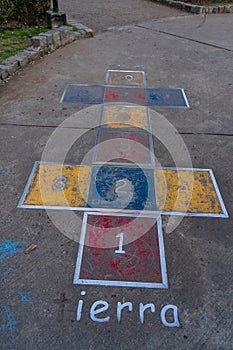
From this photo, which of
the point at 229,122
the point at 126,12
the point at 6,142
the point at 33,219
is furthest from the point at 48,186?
the point at 126,12

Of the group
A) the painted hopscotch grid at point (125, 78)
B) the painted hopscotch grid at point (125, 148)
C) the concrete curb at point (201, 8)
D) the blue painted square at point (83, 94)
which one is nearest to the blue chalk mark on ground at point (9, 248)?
the painted hopscotch grid at point (125, 148)

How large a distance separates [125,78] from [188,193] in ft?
10.7

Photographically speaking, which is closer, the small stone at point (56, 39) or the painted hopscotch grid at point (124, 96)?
the painted hopscotch grid at point (124, 96)

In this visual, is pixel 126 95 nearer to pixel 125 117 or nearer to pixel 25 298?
pixel 125 117

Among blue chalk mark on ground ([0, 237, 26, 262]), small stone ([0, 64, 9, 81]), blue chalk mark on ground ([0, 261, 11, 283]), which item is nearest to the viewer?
blue chalk mark on ground ([0, 261, 11, 283])

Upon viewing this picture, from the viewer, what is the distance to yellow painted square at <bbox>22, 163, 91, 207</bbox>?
3188 mm

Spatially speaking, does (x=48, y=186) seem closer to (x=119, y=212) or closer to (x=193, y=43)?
(x=119, y=212)

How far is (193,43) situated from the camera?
777 centimetres

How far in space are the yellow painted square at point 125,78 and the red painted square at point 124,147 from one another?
1783mm

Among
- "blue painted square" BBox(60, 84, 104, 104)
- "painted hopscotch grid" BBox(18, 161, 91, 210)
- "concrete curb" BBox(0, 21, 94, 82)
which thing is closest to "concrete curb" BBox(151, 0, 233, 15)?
"concrete curb" BBox(0, 21, 94, 82)

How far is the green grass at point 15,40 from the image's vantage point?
638 cm

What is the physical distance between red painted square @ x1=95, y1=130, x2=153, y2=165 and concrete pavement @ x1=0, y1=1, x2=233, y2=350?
0.15 metres

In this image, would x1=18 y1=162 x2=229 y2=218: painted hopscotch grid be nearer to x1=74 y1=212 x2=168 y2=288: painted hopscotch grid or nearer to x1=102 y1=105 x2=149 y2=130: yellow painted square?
x1=74 y1=212 x2=168 y2=288: painted hopscotch grid

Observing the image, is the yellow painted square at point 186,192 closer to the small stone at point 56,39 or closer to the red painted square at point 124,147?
the red painted square at point 124,147
